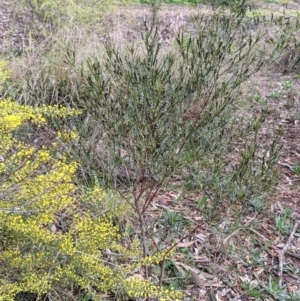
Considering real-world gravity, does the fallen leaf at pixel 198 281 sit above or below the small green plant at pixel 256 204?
below

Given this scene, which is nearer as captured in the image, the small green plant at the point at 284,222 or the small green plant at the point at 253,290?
the small green plant at the point at 253,290

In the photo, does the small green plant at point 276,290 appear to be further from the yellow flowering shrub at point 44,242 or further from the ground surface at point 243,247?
the yellow flowering shrub at point 44,242

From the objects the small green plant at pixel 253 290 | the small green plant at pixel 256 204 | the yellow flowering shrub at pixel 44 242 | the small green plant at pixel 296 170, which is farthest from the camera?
the small green plant at pixel 296 170

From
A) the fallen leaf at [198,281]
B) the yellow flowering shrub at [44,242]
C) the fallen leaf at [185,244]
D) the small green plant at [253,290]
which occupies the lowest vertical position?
the small green plant at [253,290]

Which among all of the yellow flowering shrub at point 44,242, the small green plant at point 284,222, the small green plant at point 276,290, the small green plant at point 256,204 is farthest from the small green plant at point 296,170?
the yellow flowering shrub at point 44,242

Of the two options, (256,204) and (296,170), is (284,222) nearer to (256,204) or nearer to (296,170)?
(256,204)

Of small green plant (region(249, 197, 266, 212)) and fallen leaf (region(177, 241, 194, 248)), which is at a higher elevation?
small green plant (region(249, 197, 266, 212))

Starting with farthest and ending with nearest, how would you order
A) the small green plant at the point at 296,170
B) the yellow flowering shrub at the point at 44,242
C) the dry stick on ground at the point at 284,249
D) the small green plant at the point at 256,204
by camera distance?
the small green plant at the point at 296,170, the small green plant at the point at 256,204, the dry stick on ground at the point at 284,249, the yellow flowering shrub at the point at 44,242

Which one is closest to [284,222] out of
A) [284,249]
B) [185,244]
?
[284,249]

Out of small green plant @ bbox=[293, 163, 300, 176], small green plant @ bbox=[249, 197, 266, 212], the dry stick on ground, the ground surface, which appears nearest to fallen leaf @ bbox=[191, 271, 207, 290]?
the ground surface

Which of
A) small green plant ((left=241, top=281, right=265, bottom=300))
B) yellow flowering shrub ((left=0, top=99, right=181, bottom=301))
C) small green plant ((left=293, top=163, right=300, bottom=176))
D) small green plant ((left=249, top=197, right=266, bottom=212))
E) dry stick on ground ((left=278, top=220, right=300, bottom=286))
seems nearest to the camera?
yellow flowering shrub ((left=0, top=99, right=181, bottom=301))

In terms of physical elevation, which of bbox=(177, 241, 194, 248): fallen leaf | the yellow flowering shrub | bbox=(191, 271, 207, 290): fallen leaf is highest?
the yellow flowering shrub

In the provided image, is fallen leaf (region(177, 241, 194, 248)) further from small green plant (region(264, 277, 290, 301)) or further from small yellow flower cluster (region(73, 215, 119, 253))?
small yellow flower cluster (region(73, 215, 119, 253))

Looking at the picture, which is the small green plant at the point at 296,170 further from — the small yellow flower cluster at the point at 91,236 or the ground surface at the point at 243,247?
the small yellow flower cluster at the point at 91,236
